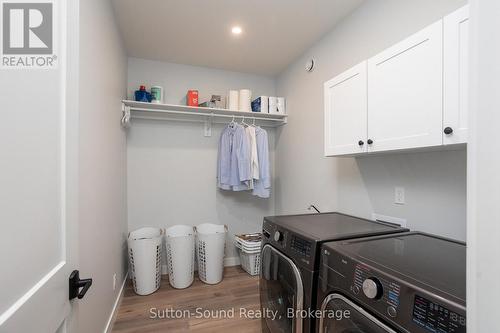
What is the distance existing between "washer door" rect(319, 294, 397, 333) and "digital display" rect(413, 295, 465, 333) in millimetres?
112

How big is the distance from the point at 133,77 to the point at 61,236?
249cm

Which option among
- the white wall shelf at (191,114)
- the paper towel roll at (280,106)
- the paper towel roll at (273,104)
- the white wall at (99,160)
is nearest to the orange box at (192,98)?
the white wall shelf at (191,114)

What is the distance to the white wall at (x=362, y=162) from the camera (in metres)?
1.35

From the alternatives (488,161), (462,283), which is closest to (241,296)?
(462,283)

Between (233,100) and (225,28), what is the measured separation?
2.74 ft

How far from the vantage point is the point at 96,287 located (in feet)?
4.88

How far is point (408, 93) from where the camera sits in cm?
120

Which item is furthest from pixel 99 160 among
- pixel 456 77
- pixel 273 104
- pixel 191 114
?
pixel 273 104

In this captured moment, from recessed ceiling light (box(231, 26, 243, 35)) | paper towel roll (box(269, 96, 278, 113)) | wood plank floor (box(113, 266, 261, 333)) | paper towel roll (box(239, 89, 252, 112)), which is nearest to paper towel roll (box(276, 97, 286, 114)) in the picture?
paper towel roll (box(269, 96, 278, 113))

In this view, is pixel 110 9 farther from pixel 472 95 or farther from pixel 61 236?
pixel 472 95

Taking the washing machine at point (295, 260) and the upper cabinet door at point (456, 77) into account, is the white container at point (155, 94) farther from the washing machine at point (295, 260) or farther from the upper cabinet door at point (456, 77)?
the upper cabinet door at point (456, 77)

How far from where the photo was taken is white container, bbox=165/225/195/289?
248cm

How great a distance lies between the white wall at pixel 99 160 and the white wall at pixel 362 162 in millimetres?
1821

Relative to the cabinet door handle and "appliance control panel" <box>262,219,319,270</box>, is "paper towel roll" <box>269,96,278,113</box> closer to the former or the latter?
"appliance control panel" <box>262,219,319,270</box>
